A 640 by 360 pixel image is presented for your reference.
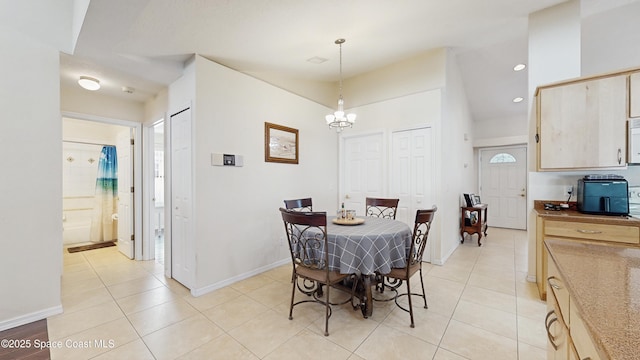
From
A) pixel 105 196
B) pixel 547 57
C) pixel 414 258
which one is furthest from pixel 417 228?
pixel 105 196

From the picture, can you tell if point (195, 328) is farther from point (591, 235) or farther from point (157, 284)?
point (591, 235)

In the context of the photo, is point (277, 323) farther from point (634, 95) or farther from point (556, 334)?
point (634, 95)

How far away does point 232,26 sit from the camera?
238 cm

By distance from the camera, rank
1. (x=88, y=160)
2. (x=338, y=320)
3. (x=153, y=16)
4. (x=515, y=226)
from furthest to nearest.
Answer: (x=515, y=226) → (x=88, y=160) → (x=338, y=320) → (x=153, y=16)

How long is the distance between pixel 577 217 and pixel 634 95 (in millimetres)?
1218

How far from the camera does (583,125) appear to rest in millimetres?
2494

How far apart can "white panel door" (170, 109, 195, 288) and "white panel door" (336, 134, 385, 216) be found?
2.68 m

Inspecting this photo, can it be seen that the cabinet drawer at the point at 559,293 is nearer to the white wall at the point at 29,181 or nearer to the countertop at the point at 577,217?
the countertop at the point at 577,217

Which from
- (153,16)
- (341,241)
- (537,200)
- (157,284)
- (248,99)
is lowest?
(157,284)

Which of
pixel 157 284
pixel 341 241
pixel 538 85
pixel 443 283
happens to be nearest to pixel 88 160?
pixel 157 284

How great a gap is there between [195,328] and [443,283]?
2702 mm

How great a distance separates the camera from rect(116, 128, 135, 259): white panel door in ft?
12.9

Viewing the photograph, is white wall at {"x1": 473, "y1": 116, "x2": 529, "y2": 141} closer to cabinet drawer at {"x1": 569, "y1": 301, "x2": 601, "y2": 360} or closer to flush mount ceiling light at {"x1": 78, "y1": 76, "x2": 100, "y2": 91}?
cabinet drawer at {"x1": 569, "y1": 301, "x2": 601, "y2": 360}

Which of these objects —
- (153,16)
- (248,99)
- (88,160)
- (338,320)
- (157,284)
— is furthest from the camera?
(88,160)
